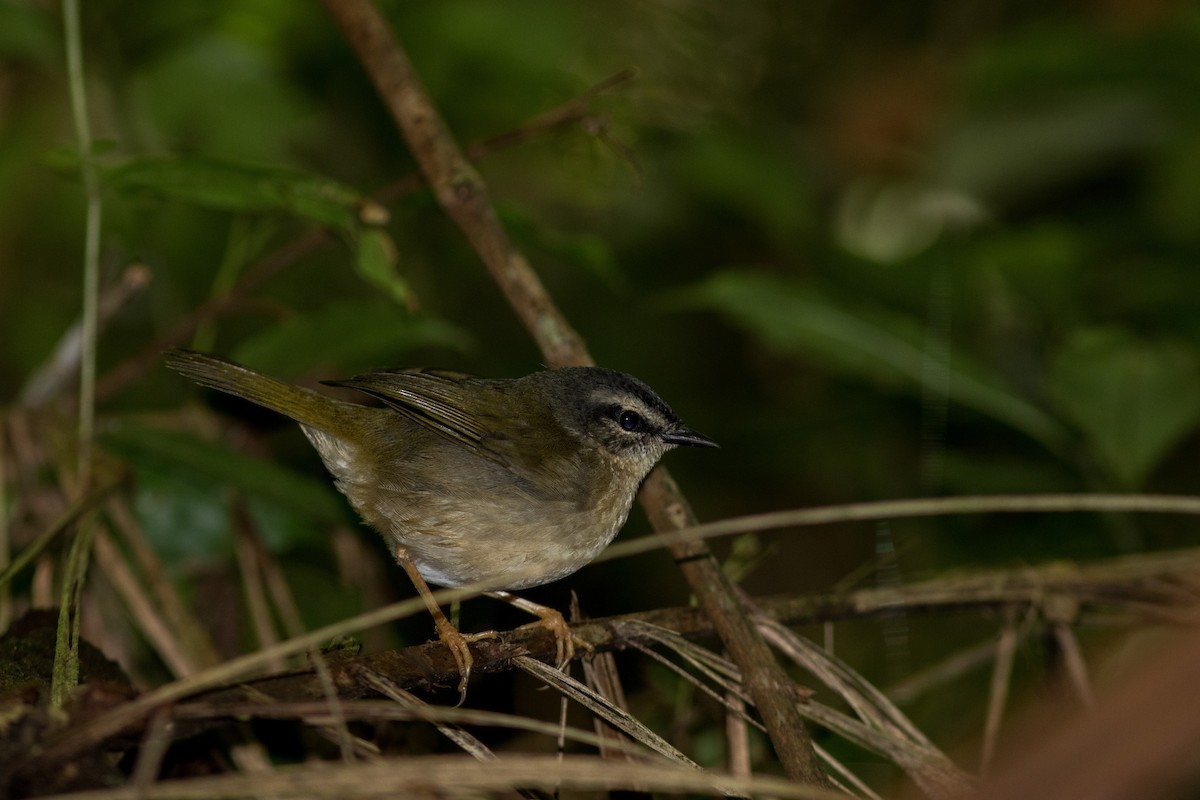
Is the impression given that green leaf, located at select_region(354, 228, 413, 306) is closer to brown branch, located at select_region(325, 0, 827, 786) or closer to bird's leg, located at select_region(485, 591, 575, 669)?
brown branch, located at select_region(325, 0, 827, 786)

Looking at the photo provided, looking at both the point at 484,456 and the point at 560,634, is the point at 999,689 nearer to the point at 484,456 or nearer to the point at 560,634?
the point at 560,634

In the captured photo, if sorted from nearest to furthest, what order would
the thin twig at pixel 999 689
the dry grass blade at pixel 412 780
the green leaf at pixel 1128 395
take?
the dry grass blade at pixel 412 780
the thin twig at pixel 999 689
the green leaf at pixel 1128 395

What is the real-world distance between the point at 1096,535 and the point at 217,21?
16.2 feet

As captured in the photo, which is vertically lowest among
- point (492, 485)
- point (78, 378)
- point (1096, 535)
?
point (492, 485)

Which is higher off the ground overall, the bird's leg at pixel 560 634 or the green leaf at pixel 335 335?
the green leaf at pixel 335 335

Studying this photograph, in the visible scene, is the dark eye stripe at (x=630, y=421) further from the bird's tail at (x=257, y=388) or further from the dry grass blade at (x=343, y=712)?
the dry grass blade at (x=343, y=712)

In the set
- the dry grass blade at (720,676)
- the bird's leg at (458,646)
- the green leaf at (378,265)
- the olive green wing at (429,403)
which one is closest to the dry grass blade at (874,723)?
the dry grass blade at (720,676)

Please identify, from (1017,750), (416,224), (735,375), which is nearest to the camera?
(1017,750)

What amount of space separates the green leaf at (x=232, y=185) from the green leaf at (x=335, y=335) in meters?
0.71

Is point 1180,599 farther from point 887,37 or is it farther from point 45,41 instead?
point 887,37

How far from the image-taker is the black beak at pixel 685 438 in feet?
12.3

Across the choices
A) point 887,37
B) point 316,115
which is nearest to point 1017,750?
point 316,115

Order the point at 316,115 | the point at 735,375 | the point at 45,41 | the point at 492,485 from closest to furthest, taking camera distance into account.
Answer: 1. the point at 492,485
2. the point at 45,41
3. the point at 316,115
4. the point at 735,375

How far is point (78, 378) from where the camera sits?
14.9 feet
